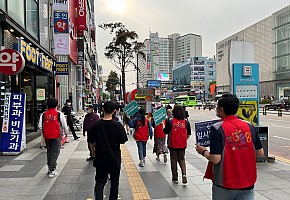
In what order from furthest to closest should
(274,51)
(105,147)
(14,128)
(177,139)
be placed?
1. (274,51)
2. (14,128)
3. (177,139)
4. (105,147)

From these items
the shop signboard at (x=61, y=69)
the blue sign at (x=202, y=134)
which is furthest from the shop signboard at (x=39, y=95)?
the blue sign at (x=202, y=134)

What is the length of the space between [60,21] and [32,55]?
27.2 ft

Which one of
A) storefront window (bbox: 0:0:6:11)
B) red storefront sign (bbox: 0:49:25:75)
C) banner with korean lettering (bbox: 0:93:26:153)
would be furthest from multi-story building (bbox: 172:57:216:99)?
red storefront sign (bbox: 0:49:25:75)

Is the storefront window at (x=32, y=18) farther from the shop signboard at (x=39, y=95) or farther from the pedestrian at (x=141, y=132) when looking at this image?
the pedestrian at (x=141, y=132)

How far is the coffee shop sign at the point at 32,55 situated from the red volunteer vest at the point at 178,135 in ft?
22.8

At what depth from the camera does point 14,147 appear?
907cm

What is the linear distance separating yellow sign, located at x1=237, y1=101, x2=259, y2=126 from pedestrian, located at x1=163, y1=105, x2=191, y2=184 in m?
3.09

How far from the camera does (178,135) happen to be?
19.6ft

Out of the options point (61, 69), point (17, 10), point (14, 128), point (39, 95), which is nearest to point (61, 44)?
point (61, 69)

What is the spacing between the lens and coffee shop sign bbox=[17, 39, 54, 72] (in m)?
10.7

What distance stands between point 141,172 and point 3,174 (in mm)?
3194

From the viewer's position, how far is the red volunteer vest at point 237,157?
2800 millimetres

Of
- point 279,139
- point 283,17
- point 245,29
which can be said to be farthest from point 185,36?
point 279,139

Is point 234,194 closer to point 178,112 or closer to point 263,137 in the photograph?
point 178,112
